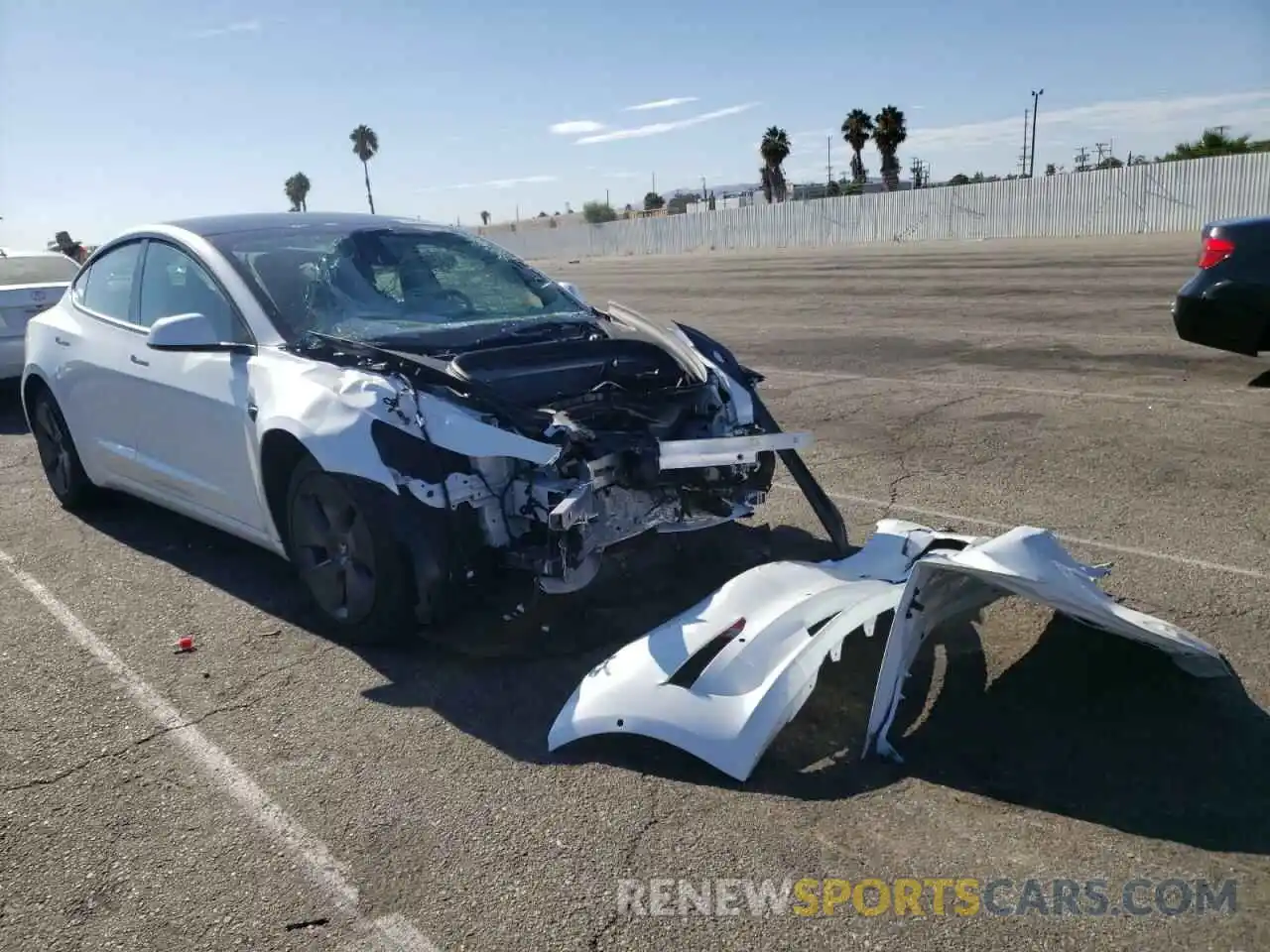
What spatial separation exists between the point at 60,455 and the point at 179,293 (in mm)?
2064

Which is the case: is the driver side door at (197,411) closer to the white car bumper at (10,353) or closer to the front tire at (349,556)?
the front tire at (349,556)

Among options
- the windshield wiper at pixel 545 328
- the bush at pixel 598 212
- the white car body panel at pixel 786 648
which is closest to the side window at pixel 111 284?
the windshield wiper at pixel 545 328

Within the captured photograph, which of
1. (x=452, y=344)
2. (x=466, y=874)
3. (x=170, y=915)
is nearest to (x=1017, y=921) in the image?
(x=466, y=874)

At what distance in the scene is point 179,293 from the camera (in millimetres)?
5664

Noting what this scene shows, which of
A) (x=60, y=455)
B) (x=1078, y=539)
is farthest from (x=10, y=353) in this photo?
(x=1078, y=539)

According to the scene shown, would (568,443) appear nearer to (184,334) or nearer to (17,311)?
(184,334)

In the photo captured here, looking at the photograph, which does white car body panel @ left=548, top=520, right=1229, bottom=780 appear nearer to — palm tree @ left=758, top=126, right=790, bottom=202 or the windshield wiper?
the windshield wiper

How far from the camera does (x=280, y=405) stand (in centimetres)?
469

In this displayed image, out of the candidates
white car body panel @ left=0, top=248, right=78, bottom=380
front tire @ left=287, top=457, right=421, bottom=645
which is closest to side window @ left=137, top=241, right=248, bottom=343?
front tire @ left=287, top=457, right=421, bottom=645

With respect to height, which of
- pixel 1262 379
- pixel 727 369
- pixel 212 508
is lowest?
pixel 1262 379

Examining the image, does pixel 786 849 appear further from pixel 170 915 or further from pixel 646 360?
pixel 646 360

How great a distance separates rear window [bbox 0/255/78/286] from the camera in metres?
10.9

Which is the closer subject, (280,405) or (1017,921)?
(1017,921)

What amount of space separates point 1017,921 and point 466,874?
147cm
